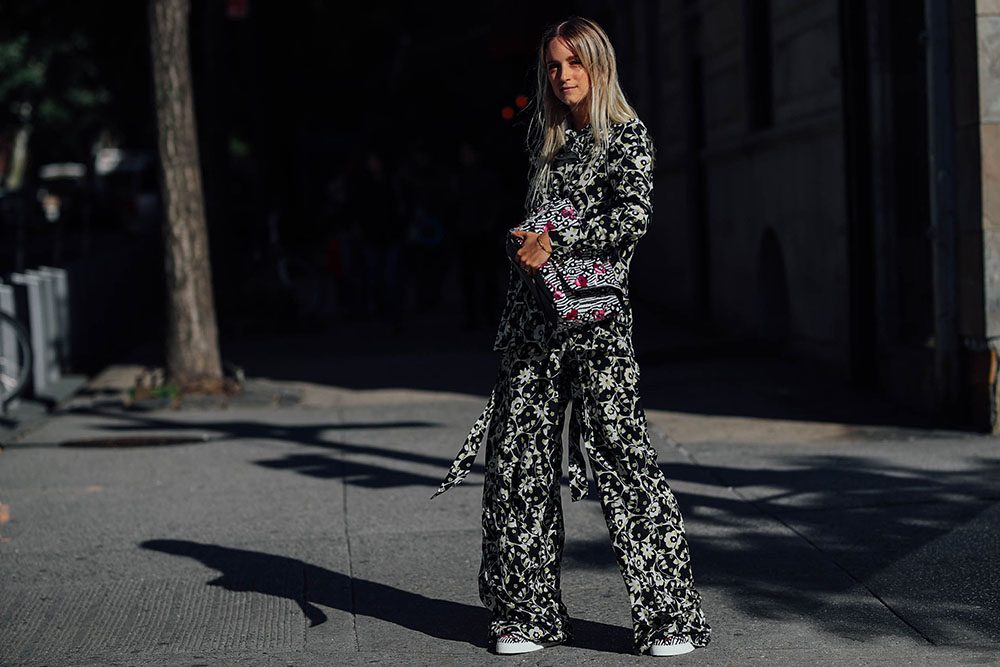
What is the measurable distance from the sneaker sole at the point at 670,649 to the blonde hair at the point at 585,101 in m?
1.41

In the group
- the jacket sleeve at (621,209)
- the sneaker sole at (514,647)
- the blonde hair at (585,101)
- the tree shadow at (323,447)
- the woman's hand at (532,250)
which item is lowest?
the sneaker sole at (514,647)

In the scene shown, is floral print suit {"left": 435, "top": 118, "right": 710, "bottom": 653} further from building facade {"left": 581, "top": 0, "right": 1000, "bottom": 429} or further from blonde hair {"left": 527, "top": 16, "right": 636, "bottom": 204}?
building facade {"left": 581, "top": 0, "right": 1000, "bottom": 429}

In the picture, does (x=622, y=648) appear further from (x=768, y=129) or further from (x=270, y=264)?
(x=270, y=264)

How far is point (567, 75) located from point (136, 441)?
18.4 ft

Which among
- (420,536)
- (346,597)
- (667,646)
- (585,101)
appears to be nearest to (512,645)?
(667,646)

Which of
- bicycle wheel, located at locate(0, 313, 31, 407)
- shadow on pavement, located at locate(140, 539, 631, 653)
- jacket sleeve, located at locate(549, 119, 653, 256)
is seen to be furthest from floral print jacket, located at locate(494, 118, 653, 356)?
bicycle wheel, located at locate(0, 313, 31, 407)

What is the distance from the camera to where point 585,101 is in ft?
14.6

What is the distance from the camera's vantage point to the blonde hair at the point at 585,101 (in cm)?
439

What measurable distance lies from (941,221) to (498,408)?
181 inches

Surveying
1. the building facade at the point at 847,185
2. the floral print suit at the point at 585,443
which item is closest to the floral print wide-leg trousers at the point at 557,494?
the floral print suit at the point at 585,443

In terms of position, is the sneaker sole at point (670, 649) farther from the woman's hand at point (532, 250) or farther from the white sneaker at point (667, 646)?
the woman's hand at point (532, 250)

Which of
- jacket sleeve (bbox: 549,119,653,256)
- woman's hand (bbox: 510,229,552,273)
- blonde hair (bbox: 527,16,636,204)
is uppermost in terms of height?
blonde hair (bbox: 527,16,636,204)

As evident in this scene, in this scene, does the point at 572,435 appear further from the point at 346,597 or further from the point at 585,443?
the point at 346,597

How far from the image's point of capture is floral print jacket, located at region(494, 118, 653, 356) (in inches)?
172
